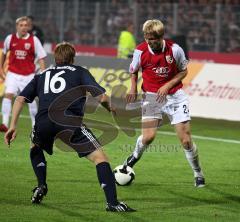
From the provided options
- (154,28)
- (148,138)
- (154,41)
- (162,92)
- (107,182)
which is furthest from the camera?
(148,138)

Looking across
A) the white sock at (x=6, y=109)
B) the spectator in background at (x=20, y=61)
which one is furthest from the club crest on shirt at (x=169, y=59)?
the white sock at (x=6, y=109)

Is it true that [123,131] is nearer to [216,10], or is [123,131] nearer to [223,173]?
[223,173]

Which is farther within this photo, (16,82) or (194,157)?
(16,82)

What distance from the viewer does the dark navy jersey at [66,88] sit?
30.0ft

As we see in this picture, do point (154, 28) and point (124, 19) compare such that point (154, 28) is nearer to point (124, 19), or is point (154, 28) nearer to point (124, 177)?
point (124, 177)

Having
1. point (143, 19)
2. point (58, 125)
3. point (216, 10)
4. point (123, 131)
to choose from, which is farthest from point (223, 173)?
point (143, 19)

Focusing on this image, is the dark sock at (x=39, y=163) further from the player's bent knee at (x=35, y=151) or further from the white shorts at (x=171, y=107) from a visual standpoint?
the white shorts at (x=171, y=107)

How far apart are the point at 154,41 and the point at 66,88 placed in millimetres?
1986

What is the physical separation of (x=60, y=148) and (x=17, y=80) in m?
2.38

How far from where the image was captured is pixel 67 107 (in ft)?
30.2

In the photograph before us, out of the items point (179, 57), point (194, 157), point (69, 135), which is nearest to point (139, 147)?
point (194, 157)

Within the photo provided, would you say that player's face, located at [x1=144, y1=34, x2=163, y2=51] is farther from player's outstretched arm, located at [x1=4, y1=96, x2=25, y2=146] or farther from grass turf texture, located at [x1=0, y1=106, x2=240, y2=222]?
player's outstretched arm, located at [x1=4, y1=96, x2=25, y2=146]

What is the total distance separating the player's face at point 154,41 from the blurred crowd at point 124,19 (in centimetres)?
1649

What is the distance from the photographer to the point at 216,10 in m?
27.4
